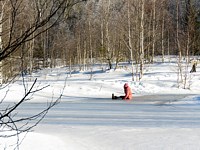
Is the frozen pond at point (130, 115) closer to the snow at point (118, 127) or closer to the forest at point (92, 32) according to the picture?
the snow at point (118, 127)

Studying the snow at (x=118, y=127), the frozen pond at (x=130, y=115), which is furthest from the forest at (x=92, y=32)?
the frozen pond at (x=130, y=115)

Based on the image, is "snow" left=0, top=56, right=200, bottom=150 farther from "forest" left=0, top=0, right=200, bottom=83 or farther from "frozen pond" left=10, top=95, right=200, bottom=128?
"forest" left=0, top=0, right=200, bottom=83

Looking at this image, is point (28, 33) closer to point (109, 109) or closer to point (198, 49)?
point (109, 109)

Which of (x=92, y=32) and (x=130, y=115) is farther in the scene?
(x=92, y=32)

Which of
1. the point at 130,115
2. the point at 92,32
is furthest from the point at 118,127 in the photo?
the point at 92,32

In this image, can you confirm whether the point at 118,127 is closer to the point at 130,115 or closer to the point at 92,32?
the point at 130,115

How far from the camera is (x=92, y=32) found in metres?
40.6

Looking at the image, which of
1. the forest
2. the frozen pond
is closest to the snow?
the frozen pond

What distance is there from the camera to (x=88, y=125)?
9062 millimetres

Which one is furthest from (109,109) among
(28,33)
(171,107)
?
(28,33)

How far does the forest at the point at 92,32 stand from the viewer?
1.72 m

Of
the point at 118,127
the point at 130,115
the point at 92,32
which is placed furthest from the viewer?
the point at 92,32

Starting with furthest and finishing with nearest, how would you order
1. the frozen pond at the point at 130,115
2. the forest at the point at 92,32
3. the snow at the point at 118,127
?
the frozen pond at the point at 130,115 → the snow at the point at 118,127 → the forest at the point at 92,32

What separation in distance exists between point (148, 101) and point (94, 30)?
2719cm
